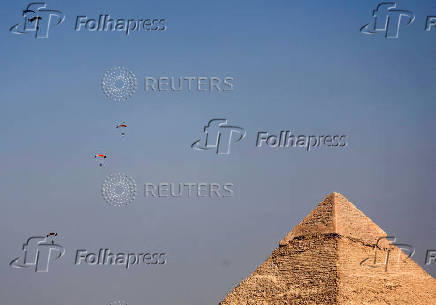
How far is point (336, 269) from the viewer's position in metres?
45.0

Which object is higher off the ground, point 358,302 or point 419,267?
point 419,267

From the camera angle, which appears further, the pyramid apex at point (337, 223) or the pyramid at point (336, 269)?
the pyramid apex at point (337, 223)

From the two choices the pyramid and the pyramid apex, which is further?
the pyramid apex

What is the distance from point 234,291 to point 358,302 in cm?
925

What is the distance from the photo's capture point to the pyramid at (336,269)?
44594 mm

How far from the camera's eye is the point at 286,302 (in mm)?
45188

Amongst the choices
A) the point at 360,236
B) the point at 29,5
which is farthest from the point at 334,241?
the point at 29,5

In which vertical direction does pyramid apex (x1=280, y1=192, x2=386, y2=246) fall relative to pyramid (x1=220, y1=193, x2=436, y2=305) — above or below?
above

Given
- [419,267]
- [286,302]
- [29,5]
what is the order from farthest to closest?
1. [419,267]
2. [286,302]
3. [29,5]

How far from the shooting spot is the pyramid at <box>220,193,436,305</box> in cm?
4459

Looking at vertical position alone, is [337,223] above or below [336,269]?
above

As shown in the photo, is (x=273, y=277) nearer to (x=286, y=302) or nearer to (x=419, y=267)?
(x=286, y=302)

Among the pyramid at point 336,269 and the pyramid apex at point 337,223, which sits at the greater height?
the pyramid apex at point 337,223

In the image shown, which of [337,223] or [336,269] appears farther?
[337,223]
